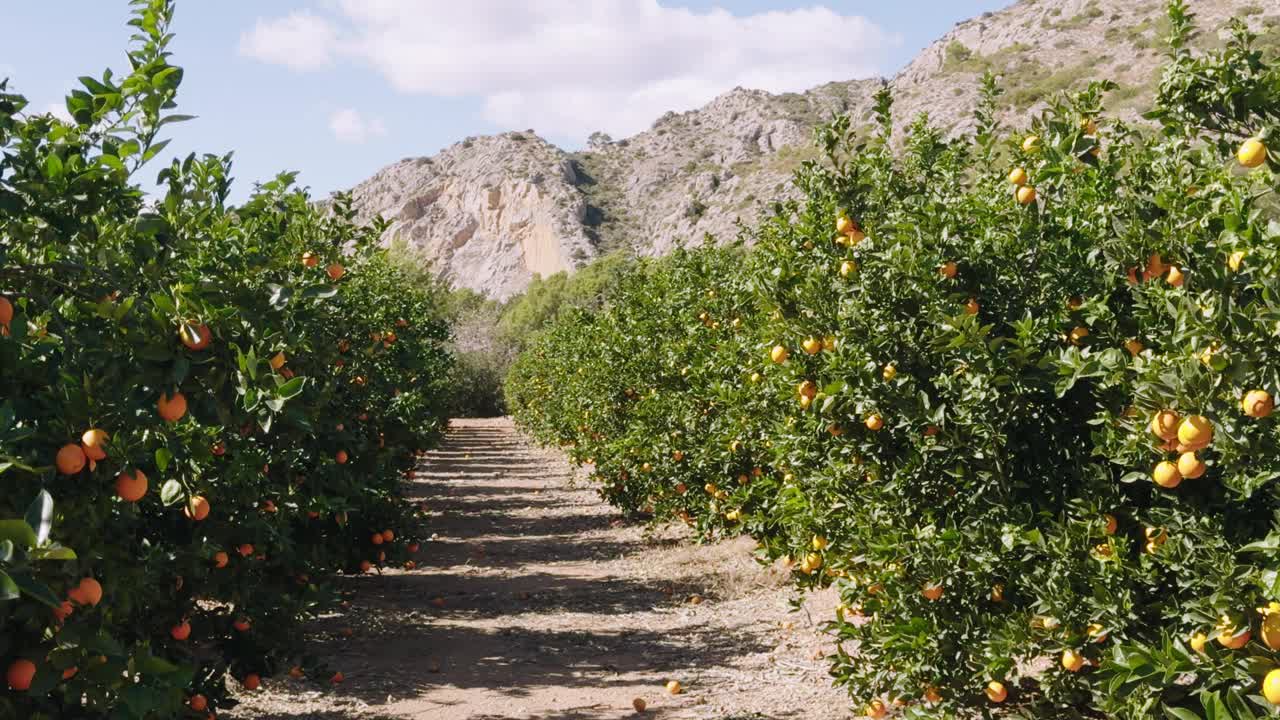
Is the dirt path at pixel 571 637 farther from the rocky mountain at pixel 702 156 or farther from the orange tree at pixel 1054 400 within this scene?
the rocky mountain at pixel 702 156

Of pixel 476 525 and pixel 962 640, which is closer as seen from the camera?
pixel 962 640

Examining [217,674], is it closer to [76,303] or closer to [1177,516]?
[76,303]

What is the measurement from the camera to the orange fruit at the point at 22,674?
222 cm

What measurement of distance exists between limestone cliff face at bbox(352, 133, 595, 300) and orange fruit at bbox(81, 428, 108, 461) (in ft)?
259

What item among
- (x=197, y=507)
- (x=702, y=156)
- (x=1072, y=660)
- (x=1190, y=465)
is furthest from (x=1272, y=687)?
(x=702, y=156)

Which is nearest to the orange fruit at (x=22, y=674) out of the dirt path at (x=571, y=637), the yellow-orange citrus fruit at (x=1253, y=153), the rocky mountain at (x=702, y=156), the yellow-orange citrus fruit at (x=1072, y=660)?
the yellow-orange citrus fruit at (x=1072, y=660)

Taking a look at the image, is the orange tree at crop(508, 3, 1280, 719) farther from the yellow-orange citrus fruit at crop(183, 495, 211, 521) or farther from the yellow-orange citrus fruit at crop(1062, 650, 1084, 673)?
the yellow-orange citrus fruit at crop(183, 495, 211, 521)

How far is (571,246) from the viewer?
83750 millimetres

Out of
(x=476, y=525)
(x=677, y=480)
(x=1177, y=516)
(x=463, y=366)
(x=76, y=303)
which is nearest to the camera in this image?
(x=76, y=303)

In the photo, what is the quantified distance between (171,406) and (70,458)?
0.83 feet

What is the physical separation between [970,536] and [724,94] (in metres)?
93.4

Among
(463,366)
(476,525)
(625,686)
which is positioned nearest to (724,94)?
(463,366)

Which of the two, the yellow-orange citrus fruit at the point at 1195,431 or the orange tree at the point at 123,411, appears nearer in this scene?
the orange tree at the point at 123,411

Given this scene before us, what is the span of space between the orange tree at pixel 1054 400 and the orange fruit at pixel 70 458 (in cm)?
298
